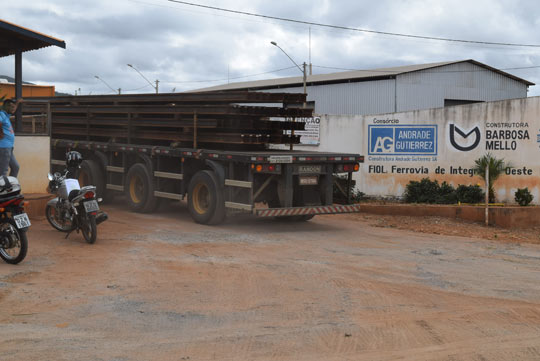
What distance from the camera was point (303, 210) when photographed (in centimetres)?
1270

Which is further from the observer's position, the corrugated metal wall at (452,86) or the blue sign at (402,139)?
the corrugated metal wall at (452,86)

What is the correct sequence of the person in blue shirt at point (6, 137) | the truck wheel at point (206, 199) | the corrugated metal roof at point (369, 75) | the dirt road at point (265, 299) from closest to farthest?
the dirt road at point (265, 299), the person in blue shirt at point (6, 137), the truck wheel at point (206, 199), the corrugated metal roof at point (369, 75)

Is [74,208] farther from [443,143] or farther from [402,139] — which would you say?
[443,143]

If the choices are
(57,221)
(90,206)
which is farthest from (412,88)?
(90,206)

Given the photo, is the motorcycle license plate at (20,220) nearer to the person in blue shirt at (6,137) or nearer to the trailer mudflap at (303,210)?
the person in blue shirt at (6,137)

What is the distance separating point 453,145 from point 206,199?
720 centimetres

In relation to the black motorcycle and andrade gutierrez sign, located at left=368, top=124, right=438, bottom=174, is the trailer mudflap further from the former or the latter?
andrade gutierrez sign, located at left=368, top=124, right=438, bottom=174

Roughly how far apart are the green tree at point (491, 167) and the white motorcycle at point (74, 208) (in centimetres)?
970

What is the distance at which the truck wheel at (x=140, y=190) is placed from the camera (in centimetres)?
1499

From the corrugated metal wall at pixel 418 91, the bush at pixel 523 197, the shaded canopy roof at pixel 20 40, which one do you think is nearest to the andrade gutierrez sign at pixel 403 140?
the bush at pixel 523 197

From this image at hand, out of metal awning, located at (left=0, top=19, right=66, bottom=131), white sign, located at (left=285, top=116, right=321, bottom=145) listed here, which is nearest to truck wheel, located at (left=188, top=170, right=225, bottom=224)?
metal awning, located at (left=0, top=19, right=66, bottom=131)

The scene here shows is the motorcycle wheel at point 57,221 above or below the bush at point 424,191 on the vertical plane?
below

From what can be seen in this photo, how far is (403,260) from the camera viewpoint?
9.77 m

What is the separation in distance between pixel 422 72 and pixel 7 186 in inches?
1239
